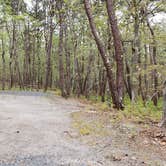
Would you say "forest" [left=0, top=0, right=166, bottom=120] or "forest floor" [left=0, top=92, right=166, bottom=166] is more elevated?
"forest" [left=0, top=0, right=166, bottom=120]

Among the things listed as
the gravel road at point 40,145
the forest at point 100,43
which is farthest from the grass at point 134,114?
the gravel road at point 40,145

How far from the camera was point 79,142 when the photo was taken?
21.4 feet

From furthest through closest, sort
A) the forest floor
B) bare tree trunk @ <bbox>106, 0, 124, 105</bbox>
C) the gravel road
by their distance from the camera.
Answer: bare tree trunk @ <bbox>106, 0, 124, 105</bbox>, the forest floor, the gravel road

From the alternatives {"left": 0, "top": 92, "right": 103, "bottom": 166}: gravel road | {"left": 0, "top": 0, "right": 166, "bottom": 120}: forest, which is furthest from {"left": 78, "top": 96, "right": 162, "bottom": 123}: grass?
{"left": 0, "top": 92, "right": 103, "bottom": 166}: gravel road

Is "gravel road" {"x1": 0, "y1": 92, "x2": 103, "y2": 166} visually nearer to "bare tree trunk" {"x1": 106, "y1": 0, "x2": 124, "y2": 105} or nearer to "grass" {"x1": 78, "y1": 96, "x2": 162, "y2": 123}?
"grass" {"x1": 78, "y1": 96, "x2": 162, "y2": 123}

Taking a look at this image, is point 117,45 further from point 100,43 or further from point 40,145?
point 40,145

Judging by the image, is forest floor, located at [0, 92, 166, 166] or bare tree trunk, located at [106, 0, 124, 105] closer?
forest floor, located at [0, 92, 166, 166]

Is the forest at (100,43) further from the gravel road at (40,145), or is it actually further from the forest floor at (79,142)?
the gravel road at (40,145)

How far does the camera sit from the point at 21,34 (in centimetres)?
3756

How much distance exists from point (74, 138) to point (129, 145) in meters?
1.23

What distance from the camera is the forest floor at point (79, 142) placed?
5.24 m

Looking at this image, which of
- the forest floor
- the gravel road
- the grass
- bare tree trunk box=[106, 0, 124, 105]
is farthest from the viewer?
bare tree trunk box=[106, 0, 124, 105]

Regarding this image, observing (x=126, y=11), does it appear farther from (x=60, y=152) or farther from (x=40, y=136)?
(x=60, y=152)

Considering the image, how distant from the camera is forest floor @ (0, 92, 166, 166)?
5.24m
